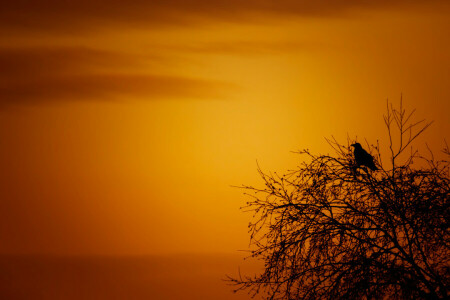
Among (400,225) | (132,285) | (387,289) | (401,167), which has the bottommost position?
(387,289)

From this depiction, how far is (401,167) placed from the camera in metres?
11.2

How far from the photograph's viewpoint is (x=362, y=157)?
11984 millimetres

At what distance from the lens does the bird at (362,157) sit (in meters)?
11.4

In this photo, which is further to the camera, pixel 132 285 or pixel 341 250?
pixel 132 285

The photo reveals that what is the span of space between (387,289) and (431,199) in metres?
1.18

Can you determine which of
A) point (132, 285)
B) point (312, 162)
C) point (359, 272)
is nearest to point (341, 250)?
point (359, 272)

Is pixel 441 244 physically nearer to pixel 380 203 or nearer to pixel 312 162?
pixel 380 203

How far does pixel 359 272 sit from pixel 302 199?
3.82 feet

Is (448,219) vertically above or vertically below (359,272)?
above

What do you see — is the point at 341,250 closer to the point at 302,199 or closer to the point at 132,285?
the point at 302,199

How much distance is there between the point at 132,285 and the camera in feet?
240

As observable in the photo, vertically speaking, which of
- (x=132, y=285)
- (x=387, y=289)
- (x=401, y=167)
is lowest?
(x=387, y=289)

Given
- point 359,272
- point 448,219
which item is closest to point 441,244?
point 448,219

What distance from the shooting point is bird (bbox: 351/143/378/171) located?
1142 cm
